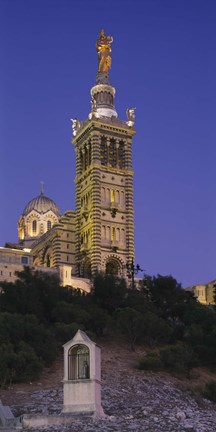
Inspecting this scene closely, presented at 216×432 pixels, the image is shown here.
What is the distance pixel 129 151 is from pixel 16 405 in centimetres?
4650

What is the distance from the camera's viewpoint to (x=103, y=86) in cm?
7988

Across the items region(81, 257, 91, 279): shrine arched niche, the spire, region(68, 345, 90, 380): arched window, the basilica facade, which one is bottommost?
region(68, 345, 90, 380): arched window

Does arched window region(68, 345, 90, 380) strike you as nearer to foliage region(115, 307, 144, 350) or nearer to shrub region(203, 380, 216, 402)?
shrub region(203, 380, 216, 402)

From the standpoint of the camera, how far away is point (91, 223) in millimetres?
72750

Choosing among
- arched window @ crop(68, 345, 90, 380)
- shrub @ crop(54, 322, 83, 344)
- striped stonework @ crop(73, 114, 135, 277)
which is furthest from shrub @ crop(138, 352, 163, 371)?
striped stonework @ crop(73, 114, 135, 277)

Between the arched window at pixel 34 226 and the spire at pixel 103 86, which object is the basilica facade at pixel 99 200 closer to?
the spire at pixel 103 86

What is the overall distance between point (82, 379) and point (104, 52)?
2219 inches

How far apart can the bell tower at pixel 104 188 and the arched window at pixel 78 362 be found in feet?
124

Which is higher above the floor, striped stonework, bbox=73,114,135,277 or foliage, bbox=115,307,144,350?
striped stonework, bbox=73,114,135,277

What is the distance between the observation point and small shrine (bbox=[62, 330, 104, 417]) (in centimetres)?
2944

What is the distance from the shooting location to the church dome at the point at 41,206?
3415 inches

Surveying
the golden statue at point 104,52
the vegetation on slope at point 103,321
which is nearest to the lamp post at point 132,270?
the vegetation on slope at point 103,321

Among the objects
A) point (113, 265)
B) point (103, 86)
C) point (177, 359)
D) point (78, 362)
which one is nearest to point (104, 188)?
point (113, 265)

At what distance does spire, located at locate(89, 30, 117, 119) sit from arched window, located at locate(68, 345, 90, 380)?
48645mm
